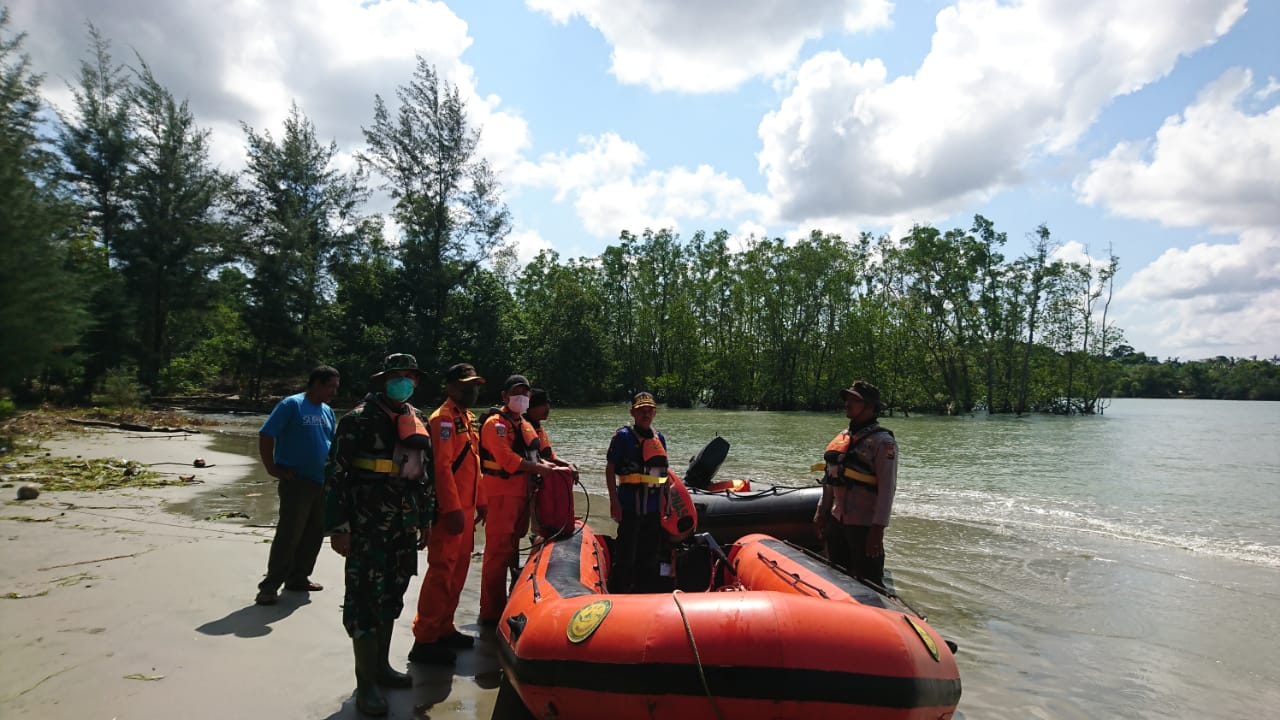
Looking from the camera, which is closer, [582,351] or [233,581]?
[233,581]

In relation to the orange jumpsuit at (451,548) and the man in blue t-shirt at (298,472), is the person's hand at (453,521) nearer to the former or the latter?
the orange jumpsuit at (451,548)

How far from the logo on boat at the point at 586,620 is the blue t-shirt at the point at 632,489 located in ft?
4.79

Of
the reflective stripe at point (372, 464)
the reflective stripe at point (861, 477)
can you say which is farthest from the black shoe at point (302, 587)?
the reflective stripe at point (861, 477)

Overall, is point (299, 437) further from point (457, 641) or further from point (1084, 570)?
point (1084, 570)

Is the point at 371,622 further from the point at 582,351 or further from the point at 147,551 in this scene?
the point at 582,351

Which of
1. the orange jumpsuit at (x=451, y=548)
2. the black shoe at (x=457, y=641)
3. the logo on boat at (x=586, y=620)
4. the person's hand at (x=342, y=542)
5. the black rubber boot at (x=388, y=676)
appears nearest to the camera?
the logo on boat at (x=586, y=620)

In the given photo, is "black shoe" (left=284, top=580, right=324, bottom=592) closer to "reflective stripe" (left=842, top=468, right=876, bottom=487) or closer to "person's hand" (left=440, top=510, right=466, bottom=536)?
"person's hand" (left=440, top=510, right=466, bottom=536)

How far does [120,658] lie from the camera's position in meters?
3.02

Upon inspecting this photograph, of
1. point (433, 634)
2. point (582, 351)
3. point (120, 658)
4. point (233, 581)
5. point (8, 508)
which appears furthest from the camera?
point (582, 351)

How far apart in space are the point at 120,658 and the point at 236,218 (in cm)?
2808

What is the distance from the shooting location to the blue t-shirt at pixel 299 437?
4.15 m

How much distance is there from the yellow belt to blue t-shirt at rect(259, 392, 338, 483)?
6.39 feet

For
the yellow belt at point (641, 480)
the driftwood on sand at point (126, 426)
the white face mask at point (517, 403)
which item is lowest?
the driftwood on sand at point (126, 426)

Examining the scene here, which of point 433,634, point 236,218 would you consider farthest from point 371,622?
point 236,218
